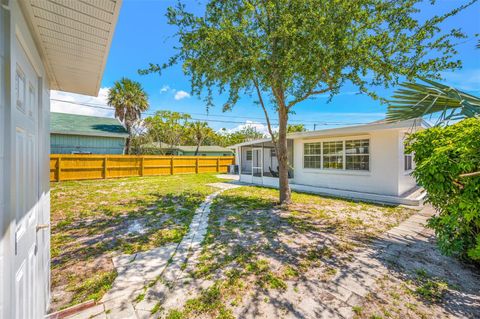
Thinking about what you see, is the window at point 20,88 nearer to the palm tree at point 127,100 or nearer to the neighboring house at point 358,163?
the neighboring house at point 358,163

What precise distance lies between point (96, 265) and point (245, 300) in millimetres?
2486

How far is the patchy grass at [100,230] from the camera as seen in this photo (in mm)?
2943

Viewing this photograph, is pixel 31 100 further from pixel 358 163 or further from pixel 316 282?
pixel 358 163

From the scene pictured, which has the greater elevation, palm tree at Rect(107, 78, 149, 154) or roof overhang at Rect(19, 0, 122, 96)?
palm tree at Rect(107, 78, 149, 154)

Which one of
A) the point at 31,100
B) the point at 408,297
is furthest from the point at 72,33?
the point at 408,297

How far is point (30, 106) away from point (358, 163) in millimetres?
10031

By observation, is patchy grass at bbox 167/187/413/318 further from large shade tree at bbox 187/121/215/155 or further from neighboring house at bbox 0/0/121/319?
large shade tree at bbox 187/121/215/155

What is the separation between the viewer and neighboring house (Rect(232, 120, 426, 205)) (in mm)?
8016

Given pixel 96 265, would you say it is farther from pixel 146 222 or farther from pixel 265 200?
pixel 265 200

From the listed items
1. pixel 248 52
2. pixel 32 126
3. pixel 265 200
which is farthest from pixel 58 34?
pixel 265 200

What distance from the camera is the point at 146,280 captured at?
300 centimetres

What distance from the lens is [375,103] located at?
577 cm

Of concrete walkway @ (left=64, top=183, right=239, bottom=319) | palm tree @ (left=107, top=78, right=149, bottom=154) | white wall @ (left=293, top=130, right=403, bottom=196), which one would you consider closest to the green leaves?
white wall @ (left=293, top=130, right=403, bottom=196)

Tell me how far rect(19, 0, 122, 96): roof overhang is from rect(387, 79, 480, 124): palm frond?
3.21m
